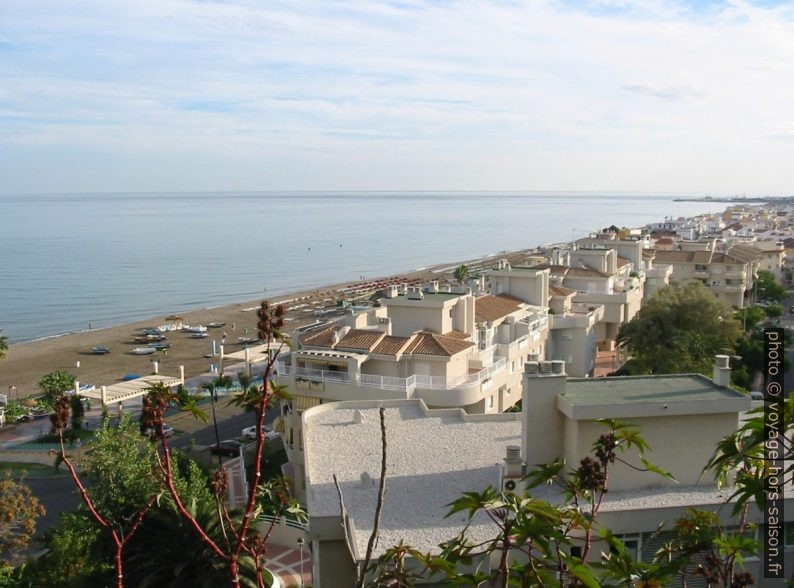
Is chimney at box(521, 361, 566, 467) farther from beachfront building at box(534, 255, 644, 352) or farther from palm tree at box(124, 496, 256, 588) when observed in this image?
beachfront building at box(534, 255, 644, 352)

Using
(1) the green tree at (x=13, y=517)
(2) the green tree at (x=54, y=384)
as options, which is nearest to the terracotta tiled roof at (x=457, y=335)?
(1) the green tree at (x=13, y=517)

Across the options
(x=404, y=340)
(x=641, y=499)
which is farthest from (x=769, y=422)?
(x=404, y=340)

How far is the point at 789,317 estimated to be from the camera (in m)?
55.2

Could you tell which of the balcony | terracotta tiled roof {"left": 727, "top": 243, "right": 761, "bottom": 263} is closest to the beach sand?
the balcony

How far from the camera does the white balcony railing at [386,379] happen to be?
23000mm

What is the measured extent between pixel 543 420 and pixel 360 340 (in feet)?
39.8

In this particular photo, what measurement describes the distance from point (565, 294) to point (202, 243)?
117286mm

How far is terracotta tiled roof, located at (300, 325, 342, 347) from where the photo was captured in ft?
81.4

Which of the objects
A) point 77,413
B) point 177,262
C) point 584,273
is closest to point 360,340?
point 77,413

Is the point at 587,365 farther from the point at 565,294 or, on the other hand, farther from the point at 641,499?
the point at 641,499

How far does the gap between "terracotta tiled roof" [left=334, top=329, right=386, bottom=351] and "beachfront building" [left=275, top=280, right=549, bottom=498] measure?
0.11 feet

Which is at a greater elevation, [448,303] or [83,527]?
[448,303]

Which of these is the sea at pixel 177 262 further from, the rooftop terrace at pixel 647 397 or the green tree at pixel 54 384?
the rooftop terrace at pixel 647 397

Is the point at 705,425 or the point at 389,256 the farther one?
the point at 389,256
